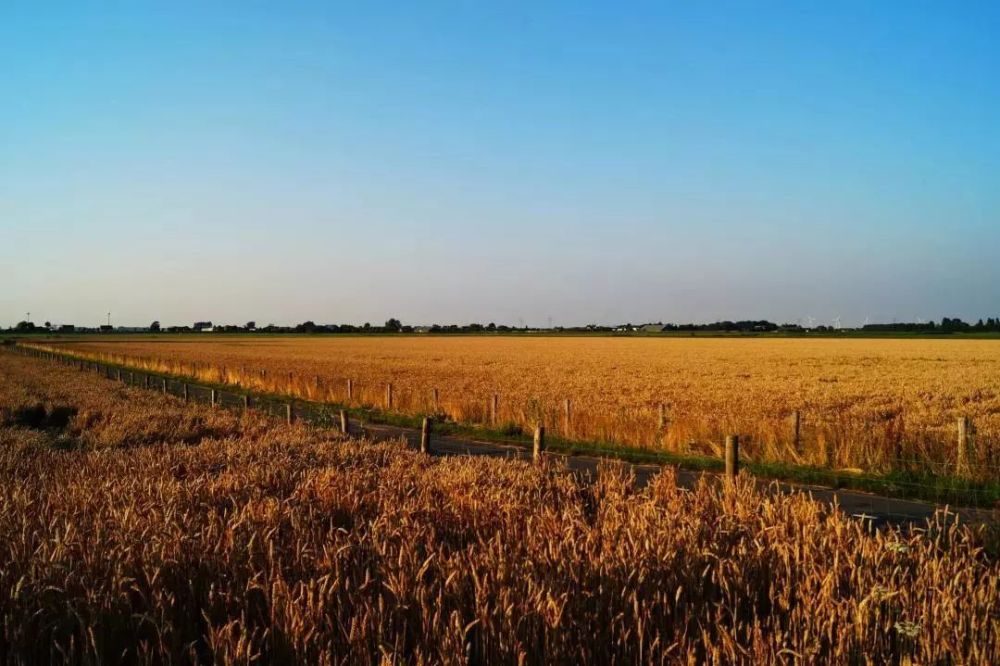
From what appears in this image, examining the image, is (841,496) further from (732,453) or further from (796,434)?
(796,434)

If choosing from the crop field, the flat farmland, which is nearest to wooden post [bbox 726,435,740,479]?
the flat farmland

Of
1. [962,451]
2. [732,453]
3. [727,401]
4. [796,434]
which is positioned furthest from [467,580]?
[727,401]

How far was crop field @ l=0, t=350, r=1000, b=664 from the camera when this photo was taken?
362 centimetres

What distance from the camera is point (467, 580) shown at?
431 centimetres

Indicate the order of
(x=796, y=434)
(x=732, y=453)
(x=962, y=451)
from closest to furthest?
(x=732, y=453), (x=962, y=451), (x=796, y=434)

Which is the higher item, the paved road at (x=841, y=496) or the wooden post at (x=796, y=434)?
the wooden post at (x=796, y=434)

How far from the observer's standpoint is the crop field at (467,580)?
11.9 feet

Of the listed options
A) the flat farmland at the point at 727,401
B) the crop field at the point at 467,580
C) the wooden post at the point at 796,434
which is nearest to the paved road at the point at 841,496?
the flat farmland at the point at 727,401

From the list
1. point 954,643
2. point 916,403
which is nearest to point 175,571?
point 954,643

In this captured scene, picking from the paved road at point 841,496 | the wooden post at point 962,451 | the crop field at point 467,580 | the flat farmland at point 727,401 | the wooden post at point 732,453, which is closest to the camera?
the crop field at point 467,580

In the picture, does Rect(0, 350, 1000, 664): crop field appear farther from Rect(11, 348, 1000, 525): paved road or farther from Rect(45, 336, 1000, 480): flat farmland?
Rect(45, 336, 1000, 480): flat farmland

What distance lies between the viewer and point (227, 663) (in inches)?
126

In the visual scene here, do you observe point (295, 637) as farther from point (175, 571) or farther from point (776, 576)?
point (776, 576)

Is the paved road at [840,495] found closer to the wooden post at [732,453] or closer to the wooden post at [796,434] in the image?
the wooden post at [732,453]
